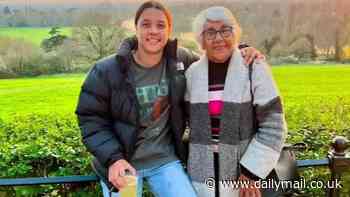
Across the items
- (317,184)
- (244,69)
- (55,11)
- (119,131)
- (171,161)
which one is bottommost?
(317,184)

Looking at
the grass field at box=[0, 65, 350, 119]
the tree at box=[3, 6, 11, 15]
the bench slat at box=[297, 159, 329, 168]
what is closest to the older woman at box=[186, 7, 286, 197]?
the bench slat at box=[297, 159, 329, 168]

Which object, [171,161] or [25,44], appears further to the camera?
[25,44]

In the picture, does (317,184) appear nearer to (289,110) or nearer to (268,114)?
(289,110)

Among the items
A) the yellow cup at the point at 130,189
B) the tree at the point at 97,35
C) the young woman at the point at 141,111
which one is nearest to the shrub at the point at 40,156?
the young woman at the point at 141,111

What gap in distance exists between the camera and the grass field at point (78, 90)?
3.24m

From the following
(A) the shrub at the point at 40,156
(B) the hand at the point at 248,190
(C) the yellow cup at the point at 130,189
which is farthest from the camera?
(A) the shrub at the point at 40,156

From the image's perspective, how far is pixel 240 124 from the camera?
247 cm

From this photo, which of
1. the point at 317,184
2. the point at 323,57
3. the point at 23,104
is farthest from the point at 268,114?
the point at 23,104

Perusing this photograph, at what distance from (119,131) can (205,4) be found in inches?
43.4

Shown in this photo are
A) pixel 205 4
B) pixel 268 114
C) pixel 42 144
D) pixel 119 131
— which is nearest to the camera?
pixel 268 114

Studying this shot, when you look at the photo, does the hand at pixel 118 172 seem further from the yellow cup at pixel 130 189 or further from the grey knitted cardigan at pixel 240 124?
the grey knitted cardigan at pixel 240 124

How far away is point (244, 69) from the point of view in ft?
8.14

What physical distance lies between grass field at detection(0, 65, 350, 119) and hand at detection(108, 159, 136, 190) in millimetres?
888

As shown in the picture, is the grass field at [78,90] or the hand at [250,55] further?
the grass field at [78,90]
